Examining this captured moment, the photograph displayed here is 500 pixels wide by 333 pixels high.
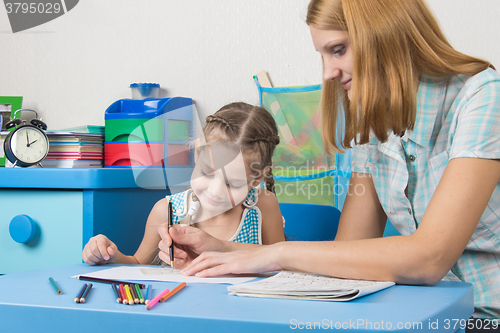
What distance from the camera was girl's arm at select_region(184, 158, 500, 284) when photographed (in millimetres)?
604

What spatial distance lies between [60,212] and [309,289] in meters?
0.86

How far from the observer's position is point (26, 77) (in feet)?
5.93

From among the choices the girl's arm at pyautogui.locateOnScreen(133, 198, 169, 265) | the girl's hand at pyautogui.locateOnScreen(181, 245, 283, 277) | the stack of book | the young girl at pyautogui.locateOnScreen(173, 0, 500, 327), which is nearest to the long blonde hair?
the young girl at pyautogui.locateOnScreen(173, 0, 500, 327)

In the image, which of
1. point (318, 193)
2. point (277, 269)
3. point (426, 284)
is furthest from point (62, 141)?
point (426, 284)

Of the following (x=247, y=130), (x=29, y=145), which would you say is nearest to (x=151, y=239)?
(x=247, y=130)

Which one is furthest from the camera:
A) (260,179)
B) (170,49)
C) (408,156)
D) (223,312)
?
(170,49)

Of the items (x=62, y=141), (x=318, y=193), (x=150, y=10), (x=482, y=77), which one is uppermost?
(x=150, y=10)

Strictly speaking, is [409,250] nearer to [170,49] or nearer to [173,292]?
[173,292]

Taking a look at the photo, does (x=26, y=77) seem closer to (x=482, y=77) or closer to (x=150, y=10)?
(x=150, y=10)

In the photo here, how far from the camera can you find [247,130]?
1080 millimetres

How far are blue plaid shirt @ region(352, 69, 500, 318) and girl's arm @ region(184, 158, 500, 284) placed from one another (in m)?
0.05

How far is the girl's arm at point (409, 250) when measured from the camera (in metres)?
0.60

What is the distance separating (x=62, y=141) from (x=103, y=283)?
0.94m

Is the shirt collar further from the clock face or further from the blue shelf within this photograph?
the clock face
